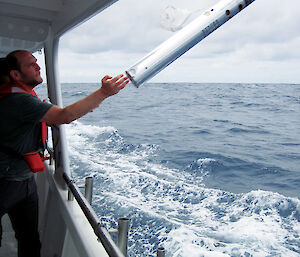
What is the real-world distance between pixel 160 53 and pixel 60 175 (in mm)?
1888

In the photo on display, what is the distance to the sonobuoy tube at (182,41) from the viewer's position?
800 mm

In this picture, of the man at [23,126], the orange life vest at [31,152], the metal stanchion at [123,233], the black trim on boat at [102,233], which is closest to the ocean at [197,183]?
the man at [23,126]

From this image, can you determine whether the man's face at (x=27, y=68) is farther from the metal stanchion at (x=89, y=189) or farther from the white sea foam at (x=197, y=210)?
the white sea foam at (x=197, y=210)

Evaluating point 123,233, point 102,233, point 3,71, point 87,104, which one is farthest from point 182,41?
point 3,71

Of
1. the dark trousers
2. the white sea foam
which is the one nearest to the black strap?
the dark trousers

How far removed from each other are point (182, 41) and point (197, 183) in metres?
7.04

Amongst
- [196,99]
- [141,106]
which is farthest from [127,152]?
[196,99]

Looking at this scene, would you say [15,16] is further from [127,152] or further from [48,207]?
[127,152]

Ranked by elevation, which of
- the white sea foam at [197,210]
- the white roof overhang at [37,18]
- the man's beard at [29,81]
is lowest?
the white sea foam at [197,210]

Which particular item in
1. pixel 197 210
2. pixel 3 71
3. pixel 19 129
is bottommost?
pixel 197 210

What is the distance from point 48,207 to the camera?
8.27 ft

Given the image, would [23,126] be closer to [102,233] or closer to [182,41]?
[102,233]

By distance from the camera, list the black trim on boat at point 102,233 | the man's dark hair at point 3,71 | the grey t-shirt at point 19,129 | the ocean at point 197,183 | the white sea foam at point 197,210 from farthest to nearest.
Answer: the ocean at point 197,183
the white sea foam at point 197,210
the man's dark hair at point 3,71
the grey t-shirt at point 19,129
the black trim on boat at point 102,233

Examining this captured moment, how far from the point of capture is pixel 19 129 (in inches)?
56.5
